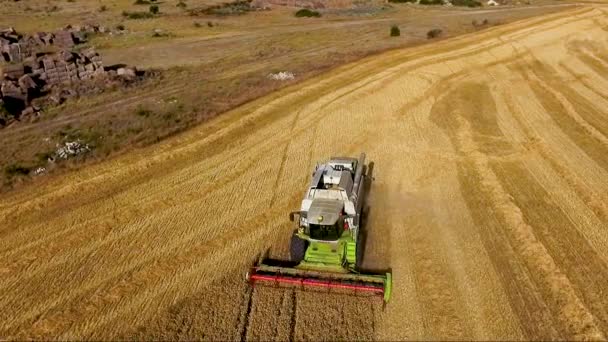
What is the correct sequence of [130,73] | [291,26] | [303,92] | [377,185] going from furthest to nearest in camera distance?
[291,26] < [130,73] < [303,92] < [377,185]

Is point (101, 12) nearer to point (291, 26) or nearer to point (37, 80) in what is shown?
point (291, 26)

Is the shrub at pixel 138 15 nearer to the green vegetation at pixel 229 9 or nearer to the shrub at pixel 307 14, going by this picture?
the green vegetation at pixel 229 9

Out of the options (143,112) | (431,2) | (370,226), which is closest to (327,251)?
(370,226)

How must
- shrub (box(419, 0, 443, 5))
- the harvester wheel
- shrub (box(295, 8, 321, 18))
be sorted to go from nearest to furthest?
the harvester wheel
shrub (box(295, 8, 321, 18))
shrub (box(419, 0, 443, 5))

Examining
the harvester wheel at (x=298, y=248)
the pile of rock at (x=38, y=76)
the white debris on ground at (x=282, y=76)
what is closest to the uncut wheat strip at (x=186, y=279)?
the harvester wheel at (x=298, y=248)

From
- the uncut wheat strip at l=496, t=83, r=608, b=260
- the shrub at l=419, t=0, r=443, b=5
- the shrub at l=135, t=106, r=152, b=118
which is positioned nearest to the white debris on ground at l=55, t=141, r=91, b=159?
the shrub at l=135, t=106, r=152, b=118

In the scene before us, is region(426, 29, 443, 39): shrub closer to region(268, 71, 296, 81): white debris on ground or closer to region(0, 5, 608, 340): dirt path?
region(0, 5, 608, 340): dirt path

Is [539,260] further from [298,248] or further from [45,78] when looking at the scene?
[45,78]

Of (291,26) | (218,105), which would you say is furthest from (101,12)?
(218,105)
